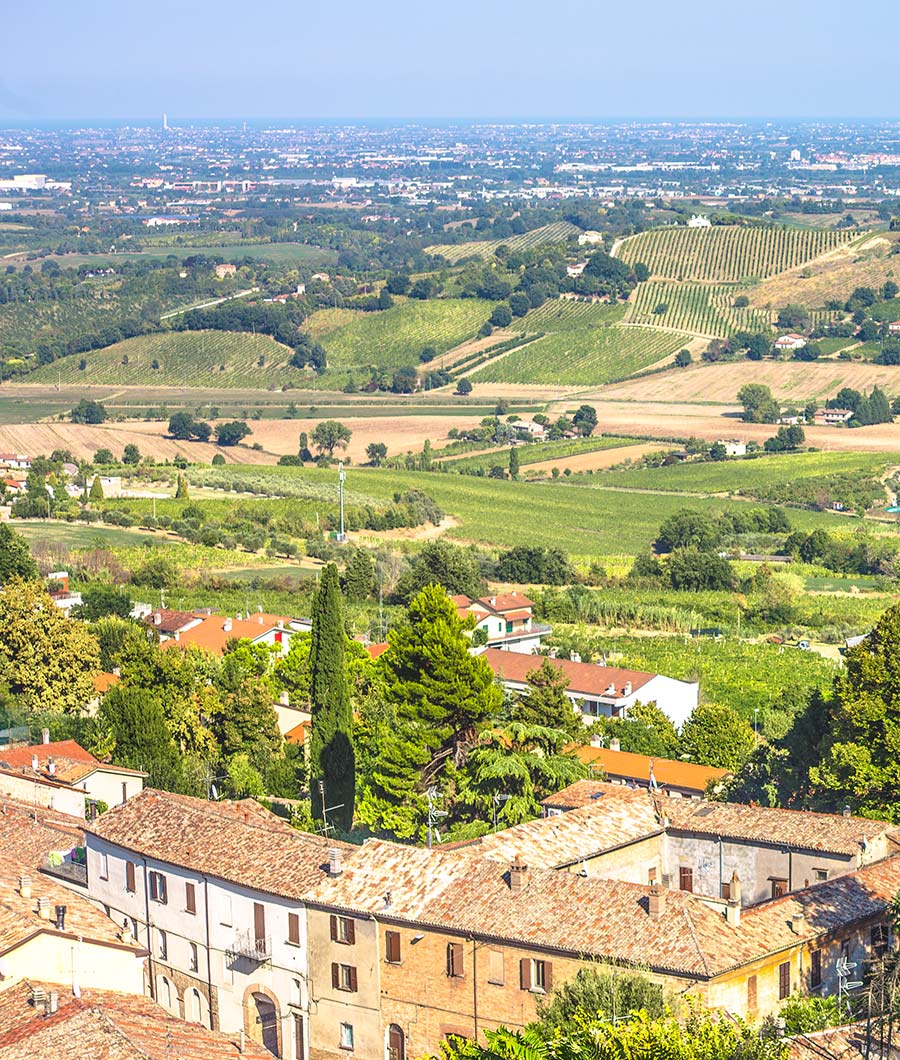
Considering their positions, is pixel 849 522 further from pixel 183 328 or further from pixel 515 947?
pixel 183 328

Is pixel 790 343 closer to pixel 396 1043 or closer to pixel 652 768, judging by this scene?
pixel 652 768

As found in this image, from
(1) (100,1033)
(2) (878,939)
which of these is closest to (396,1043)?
(1) (100,1033)

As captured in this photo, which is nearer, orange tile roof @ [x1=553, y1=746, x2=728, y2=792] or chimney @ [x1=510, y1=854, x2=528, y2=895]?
chimney @ [x1=510, y1=854, x2=528, y2=895]

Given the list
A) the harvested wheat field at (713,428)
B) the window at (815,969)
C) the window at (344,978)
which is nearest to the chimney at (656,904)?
the window at (815,969)

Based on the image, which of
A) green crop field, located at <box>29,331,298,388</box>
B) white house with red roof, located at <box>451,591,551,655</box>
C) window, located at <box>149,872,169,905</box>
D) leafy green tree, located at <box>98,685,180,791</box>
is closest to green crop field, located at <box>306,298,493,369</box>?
green crop field, located at <box>29,331,298,388</box>

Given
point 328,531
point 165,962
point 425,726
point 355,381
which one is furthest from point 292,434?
point 165,962

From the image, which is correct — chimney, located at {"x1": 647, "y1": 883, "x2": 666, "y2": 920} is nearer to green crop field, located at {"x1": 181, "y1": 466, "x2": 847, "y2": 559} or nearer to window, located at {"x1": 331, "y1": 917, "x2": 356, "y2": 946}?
window, located at {"x1": 331, "y1": 917, "x2": 356, "y2": 946}
